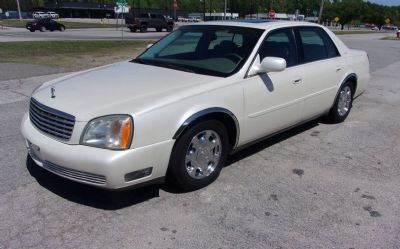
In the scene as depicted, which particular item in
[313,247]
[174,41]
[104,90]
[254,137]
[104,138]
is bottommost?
[313,247]

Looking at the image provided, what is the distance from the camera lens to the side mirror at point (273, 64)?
396cm

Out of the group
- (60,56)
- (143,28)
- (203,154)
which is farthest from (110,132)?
(143,28)

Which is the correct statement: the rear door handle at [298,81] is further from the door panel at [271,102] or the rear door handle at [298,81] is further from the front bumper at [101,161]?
the front bumper at [101,161]

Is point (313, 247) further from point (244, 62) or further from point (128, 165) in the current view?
point (244, 62)

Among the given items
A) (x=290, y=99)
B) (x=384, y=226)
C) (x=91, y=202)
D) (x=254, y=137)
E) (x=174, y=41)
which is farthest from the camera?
(x=174, y=41)

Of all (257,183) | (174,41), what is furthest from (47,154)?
(174,41)

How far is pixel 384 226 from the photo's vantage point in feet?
10.8

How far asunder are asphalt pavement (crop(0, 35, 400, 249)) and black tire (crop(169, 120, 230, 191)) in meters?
0.11

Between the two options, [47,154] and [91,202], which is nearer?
[47,154]

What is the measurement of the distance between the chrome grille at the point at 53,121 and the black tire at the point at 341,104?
402 cm

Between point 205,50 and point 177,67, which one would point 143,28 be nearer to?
point 205,50

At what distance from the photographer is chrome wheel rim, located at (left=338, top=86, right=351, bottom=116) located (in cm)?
600

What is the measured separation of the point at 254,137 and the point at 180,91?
1.17 m

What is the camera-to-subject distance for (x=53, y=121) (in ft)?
11.1
